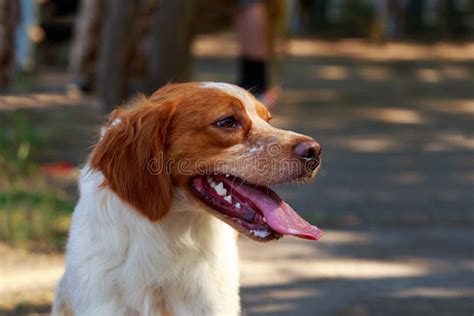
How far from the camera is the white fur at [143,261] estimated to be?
4.01m

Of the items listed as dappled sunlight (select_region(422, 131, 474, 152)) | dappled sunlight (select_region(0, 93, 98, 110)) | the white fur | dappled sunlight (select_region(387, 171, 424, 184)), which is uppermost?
the white fur

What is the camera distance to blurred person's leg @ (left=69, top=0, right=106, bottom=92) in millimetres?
9547

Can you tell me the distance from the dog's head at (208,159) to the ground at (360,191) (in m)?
1.91

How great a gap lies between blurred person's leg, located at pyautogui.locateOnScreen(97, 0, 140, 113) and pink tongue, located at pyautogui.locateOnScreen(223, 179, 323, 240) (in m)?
3.71

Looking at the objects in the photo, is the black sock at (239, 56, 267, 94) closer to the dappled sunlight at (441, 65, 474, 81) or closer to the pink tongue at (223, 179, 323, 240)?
the pink tongue at (223, 179, 323, 240)

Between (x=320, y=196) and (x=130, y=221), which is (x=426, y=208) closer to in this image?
(x=320, y=196)

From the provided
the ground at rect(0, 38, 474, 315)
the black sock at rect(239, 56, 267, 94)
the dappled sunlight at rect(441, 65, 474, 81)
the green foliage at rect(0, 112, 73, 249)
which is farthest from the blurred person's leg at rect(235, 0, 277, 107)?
the dappled sunlight at rect(441, 65, 474, 81)

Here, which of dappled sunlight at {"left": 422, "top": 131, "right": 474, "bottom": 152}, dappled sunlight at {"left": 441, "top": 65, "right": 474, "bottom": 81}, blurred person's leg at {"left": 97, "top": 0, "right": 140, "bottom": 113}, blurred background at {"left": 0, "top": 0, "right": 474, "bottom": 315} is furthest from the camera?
dappled sunlight at {"left": 441, "top": 65, "right": 474, "bottom": 81}

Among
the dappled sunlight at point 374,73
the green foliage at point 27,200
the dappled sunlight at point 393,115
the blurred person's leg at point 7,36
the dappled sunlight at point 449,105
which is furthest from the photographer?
the dappled sunlight at point 374,73

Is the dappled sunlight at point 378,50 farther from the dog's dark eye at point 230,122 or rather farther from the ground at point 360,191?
the dog's dark eye at point 230,122

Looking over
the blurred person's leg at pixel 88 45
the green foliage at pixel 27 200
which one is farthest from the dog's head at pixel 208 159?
the blurred person's leg at pixel 88 45

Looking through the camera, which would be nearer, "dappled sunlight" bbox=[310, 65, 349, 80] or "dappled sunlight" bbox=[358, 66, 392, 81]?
"dappled sunlight" bbox=[310, 65, 349, 80]

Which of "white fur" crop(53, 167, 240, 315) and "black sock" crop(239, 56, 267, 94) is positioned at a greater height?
"white fur" crop(53, 167, 240, 315)

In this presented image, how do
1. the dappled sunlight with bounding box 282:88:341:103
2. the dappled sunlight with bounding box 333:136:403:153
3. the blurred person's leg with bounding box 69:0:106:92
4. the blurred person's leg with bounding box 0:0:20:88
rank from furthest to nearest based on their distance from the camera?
the dappled sunlight with bounding box 282:88:341:103 < the dappled sunlight with bounding box 333:136:403:153 < the blurred person's leg with bounding box 69:0:106:92 < the blurred person's leg with bounding box 0:0:20:88
